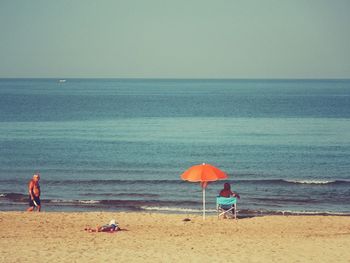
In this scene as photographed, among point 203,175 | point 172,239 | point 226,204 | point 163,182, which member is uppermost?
point 203,175

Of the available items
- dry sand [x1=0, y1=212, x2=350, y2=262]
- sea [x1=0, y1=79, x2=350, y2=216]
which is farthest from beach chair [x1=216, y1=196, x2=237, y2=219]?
sea [x1=0, y1=79, x2=350, y2=216]

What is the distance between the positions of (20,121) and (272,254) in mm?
59581

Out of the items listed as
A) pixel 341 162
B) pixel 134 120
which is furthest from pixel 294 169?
pixel 134 120

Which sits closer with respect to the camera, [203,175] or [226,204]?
[203,175]

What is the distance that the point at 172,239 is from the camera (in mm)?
15562

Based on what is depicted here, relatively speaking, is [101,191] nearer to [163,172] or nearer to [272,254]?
[163,172]

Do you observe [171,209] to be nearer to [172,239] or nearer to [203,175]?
[203,175]

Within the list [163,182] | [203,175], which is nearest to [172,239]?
[203,175]

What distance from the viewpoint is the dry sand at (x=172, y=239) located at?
13398mm

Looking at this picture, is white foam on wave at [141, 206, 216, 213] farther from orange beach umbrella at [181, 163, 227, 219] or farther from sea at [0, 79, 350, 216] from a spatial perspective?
orange beach umbrella at [181, 163, 227, 219]

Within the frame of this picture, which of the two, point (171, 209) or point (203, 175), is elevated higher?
point (203, 175)

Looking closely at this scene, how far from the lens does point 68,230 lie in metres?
16.6

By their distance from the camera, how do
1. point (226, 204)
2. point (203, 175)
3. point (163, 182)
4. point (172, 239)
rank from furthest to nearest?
point (163, 182), point (226, 204), point (203, 175), point (172, 239)

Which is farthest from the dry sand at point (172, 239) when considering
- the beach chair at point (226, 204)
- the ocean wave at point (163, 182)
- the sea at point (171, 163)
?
the ocean wave at point (163, 182)
